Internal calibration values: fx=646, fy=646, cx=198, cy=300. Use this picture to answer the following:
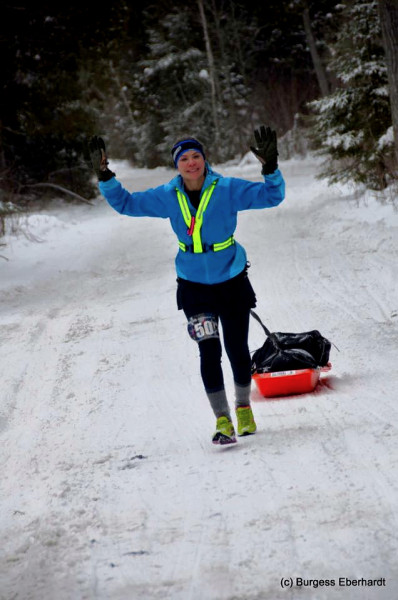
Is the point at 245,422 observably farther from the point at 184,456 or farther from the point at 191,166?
the point at 191,166

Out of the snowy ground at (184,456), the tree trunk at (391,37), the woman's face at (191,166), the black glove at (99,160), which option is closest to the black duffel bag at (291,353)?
the snowy ground at (184,456)

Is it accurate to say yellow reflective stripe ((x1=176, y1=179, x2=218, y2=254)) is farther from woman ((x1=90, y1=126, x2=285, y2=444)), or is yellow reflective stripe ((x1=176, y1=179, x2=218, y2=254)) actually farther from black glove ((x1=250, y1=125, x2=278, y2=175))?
black glove ((x1=250, y1=125, x2=278, y2=175))

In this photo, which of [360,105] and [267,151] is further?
[360,105]

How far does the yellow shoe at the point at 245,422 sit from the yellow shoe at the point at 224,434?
14 cm

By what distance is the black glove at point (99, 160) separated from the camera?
148 inches

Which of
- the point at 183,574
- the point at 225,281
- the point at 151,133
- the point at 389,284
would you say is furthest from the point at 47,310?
the point at 151,133

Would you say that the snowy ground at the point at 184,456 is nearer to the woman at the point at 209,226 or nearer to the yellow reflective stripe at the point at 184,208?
the woman at the point at 209,226

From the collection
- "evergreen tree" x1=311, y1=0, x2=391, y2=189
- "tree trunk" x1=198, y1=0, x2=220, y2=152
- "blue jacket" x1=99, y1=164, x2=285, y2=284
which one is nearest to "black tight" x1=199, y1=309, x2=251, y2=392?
"blue jacket" x1=99, y1=164, x2=285, y2=284

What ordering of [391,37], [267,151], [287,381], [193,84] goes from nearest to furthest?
[267,151] < [287,381] < [391,37] < [193,84]

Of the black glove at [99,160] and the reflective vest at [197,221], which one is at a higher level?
the black glove at [99,160]

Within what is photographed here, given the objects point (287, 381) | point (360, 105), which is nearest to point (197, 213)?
point (287, 381)

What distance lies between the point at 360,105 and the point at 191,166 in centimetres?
897

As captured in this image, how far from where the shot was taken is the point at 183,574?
2.58 metres

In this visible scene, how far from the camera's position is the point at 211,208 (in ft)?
12.3
